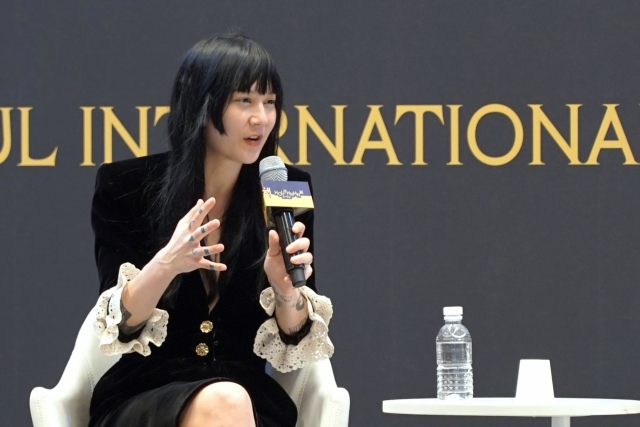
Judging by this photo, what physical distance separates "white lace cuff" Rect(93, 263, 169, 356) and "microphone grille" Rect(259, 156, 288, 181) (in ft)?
1.15

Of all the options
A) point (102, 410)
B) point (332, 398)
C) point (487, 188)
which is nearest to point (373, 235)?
point (487, 188)

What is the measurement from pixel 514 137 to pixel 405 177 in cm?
38

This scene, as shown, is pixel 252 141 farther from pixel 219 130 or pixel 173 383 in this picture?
pixel 173 383

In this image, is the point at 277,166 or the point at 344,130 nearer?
the point at 277,166

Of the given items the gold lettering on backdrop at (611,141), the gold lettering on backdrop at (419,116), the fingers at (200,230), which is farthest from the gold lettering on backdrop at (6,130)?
the gold lettering on backdrop at (611,141)

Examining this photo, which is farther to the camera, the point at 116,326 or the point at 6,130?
the point at 6,130

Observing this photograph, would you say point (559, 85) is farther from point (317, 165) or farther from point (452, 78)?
point (317, 165)

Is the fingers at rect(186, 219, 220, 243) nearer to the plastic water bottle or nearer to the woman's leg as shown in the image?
the woman's leg

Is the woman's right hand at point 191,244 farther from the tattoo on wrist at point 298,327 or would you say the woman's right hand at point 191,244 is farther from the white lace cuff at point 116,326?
the tattoo on wrist at point 298,327

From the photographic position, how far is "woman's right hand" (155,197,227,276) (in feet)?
6.33

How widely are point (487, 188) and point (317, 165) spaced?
1.85 ft

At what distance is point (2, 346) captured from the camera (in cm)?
352

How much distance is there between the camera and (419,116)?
11.4 ft

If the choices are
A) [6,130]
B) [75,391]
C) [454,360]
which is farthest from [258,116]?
[6,130]
